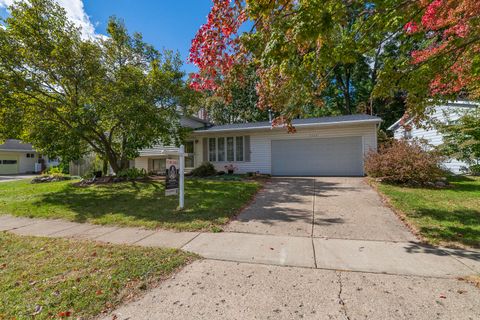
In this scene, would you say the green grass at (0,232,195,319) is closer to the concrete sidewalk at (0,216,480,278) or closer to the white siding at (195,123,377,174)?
the concrete sidewalk at (0,216,480,278)

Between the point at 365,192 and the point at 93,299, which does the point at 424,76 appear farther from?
the point at 93,299

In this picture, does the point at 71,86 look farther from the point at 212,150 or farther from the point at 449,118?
the point at 449,118

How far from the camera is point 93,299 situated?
8.39 ft

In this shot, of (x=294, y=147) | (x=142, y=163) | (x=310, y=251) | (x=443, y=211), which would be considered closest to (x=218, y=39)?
(x=310, y=251)

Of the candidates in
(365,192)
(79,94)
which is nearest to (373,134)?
(365,192)

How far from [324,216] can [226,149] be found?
9.82m

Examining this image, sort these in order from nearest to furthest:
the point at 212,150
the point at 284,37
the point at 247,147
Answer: the point at 284,37 < the point at 247,147 < the point at 212,150

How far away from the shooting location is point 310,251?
3744mm

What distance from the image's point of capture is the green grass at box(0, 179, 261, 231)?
5660 millimetres

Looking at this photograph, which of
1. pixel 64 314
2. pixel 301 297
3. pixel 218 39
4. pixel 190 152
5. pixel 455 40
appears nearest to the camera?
pixel 64 314

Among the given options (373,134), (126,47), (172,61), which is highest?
(126,47)

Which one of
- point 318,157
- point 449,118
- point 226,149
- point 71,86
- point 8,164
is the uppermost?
point 71,86

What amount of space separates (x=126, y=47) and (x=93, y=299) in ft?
42.4

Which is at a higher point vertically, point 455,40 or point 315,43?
point 455,40
